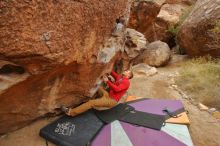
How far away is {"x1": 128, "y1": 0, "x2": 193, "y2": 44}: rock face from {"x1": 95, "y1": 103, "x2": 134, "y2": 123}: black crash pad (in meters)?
7.13


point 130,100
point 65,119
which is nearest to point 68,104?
point 65,119

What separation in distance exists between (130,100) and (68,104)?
5.47 ft

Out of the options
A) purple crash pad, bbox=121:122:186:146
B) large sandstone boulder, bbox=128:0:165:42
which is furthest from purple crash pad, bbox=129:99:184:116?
large sandstone boulder, bbox=128:0:165:42

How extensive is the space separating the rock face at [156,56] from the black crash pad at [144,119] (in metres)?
5.00

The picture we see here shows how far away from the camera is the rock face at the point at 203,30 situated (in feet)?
27.3

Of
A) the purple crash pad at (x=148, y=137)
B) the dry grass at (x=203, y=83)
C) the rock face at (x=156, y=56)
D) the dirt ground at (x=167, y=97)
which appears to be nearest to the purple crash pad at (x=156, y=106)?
the dirt ground at (x=167, y=97)

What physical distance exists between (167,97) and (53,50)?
4062 mm

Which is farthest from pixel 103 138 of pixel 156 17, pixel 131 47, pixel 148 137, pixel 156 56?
pixel 156 17

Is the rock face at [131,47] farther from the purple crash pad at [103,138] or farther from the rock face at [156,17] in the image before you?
the purple crash pad at [103,138]

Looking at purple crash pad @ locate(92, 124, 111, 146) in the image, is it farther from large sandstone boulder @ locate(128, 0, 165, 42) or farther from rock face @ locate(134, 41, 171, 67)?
large sandstone boulder @ locate(128, 0, 165, 42)

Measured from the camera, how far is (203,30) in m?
8.70

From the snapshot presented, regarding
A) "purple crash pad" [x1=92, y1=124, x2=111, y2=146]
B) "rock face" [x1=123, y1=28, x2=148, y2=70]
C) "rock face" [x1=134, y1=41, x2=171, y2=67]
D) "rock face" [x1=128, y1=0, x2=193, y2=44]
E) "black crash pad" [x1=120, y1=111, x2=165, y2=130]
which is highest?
"rock face" [x1=128, y1=0, x2=193, y2=44]

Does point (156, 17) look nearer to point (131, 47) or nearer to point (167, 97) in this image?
point (131, 47)

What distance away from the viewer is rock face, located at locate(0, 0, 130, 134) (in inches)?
112
